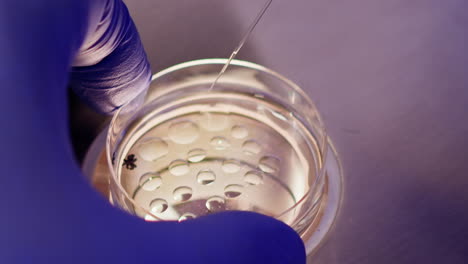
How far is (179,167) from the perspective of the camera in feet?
2.60

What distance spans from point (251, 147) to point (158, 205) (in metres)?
0.17

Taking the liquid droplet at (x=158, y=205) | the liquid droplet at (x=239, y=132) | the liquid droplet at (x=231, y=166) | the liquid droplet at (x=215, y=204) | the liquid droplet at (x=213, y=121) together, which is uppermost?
the liquid droplet at (x=213, y=121)

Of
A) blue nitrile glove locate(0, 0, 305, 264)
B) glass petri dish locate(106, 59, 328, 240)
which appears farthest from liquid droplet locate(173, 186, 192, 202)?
blue nitrile glove locate(0, 0, 305, 264)

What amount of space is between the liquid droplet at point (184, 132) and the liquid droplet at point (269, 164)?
115 millimetres

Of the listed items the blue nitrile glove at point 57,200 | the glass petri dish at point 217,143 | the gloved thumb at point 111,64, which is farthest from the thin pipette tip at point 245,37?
the blue nitrile glove at point 57,200

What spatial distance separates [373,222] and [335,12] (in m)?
0.38

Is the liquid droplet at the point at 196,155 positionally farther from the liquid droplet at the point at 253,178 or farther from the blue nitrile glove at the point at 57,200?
the blue nitrile glove at the point at 57,200

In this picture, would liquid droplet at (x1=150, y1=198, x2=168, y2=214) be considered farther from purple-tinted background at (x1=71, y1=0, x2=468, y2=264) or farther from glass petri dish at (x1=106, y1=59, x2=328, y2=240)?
purple-tinted background at (x1=71, y1=0, x2=468, y2=264)

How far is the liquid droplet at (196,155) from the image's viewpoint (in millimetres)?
800

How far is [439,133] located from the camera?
0.79 m

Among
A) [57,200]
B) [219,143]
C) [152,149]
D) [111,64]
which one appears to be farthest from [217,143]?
[57,200]

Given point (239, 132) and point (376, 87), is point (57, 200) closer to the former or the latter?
point (239, 132)

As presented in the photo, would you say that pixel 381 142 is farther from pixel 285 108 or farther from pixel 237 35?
pixel 237 35

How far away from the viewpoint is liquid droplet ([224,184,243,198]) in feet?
2.52
